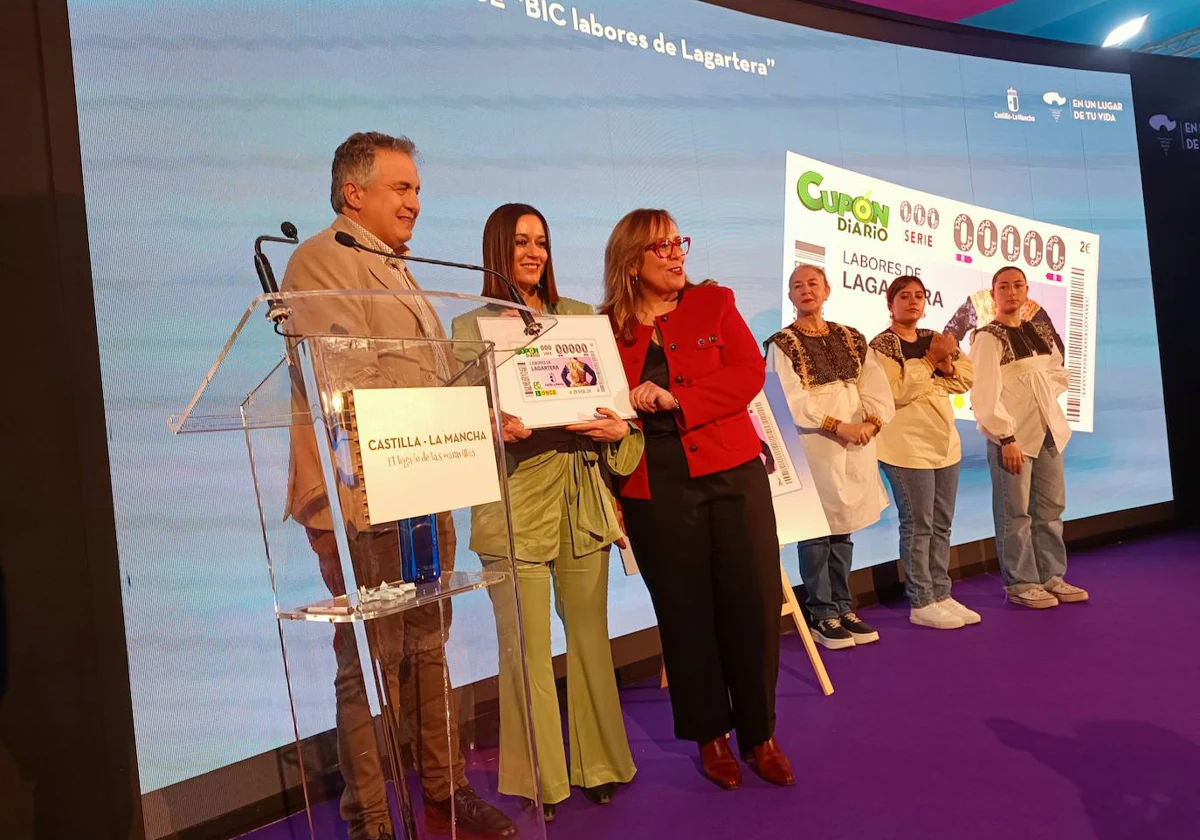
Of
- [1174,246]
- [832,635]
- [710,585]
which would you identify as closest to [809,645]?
[832,635]

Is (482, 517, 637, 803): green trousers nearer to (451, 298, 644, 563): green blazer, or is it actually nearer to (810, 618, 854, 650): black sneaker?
(451, 298, 644, 563): green blazer

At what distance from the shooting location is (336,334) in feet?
4.37

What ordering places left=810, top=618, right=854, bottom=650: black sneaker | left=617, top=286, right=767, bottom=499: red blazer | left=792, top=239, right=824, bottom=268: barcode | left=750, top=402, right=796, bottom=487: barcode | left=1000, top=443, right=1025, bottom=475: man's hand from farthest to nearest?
left=792, top=239, right=824, bottom=268: barcode
left=1000, top=443, right=1025, bottom=475: man's hand
left=810, top=618, right=854, bottom=650: black sneaker
left=750, top=402, right=796, bottom=487: barcode
left=617, top=286, right=767, bottom=499: red blazer

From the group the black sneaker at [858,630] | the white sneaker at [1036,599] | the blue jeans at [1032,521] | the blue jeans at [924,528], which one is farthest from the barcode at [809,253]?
the white sneaker at [1036,599]

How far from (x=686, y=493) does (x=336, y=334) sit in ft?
4.86

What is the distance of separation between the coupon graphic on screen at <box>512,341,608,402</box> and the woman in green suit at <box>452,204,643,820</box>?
0.09m

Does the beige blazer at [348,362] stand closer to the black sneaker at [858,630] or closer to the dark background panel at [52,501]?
the dark background panel at [52,501]

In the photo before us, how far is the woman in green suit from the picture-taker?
2.50 metres

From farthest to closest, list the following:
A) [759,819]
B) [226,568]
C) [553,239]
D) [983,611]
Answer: [983,611], [553,239], [226,568], [759,819]

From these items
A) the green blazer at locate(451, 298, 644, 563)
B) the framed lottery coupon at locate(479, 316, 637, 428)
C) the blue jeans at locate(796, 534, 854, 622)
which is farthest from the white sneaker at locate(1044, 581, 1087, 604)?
the framed lottery coupon at locate(479, 316, 637, 428)

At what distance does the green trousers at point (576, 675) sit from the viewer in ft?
8.16

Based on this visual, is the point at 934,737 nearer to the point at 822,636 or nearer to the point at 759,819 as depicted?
the point at 759,819

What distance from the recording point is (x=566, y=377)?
243cm

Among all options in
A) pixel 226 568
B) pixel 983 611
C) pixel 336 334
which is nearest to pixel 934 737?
pixel 983 611
